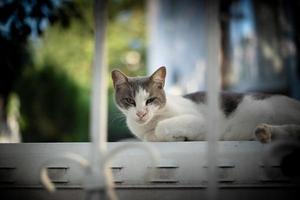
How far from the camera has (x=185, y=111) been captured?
6.50 feet

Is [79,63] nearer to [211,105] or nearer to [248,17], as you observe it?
[248,17]

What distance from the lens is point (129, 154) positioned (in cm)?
138

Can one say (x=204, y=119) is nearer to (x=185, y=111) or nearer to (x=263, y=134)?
(x=185, y=111)

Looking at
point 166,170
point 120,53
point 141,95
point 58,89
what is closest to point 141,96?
point 141,95

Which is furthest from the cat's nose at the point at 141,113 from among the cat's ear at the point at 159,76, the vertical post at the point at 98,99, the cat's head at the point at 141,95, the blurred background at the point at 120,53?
the vertical post at the point at 98,99

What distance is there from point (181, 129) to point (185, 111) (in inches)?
8.4

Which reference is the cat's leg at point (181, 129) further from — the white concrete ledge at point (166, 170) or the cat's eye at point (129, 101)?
the white concrete ledge at point (166, 170)

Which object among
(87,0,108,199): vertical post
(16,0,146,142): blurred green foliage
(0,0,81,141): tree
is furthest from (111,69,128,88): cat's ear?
(16,0,146,142): blurred green foliage

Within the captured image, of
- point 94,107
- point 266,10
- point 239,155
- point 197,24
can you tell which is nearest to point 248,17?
point 266,10

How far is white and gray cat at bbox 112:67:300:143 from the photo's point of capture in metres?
1.75

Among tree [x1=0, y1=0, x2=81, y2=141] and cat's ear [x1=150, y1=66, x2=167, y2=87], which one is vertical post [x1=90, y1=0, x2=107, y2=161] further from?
tree [x1=0, y1=0, x2=81, y2=141]

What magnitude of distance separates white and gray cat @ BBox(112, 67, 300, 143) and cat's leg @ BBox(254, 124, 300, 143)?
116 mm

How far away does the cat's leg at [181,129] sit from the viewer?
1753 mm

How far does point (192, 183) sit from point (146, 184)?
0.14 m
